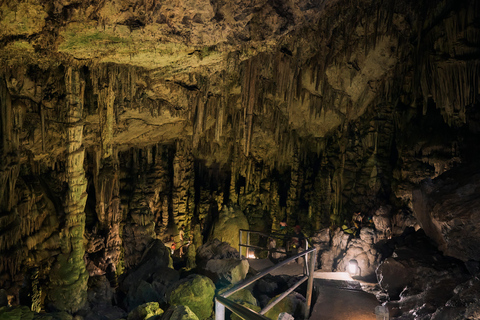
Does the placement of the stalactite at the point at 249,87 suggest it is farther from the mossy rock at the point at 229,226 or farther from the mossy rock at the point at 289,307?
the mossy rock at the point at 229,226

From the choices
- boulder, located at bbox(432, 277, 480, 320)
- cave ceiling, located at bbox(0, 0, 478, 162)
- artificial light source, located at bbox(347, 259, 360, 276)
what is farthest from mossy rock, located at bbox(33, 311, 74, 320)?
artificial light source, located at bbox(347, 259, 360, 276)

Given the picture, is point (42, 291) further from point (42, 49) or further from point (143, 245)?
point (42, 49)

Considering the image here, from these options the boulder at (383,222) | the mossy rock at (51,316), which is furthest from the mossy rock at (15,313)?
the boulder at (383,222)

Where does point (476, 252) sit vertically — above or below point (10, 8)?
below

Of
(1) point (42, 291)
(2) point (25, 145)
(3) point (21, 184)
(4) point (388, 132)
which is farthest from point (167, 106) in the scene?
(4) point (388, 132)

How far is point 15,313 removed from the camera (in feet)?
13.3

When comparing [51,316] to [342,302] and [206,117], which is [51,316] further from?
[206,117]

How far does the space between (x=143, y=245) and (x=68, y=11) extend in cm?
A: 869

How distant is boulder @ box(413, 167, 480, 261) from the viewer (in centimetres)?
470

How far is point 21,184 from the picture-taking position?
8.48 m

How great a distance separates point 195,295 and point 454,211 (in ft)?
13.7

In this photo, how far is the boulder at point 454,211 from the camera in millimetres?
4699

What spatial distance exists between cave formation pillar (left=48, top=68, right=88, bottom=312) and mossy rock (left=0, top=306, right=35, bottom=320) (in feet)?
5.20

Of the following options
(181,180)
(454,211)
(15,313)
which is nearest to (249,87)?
(454,211)
